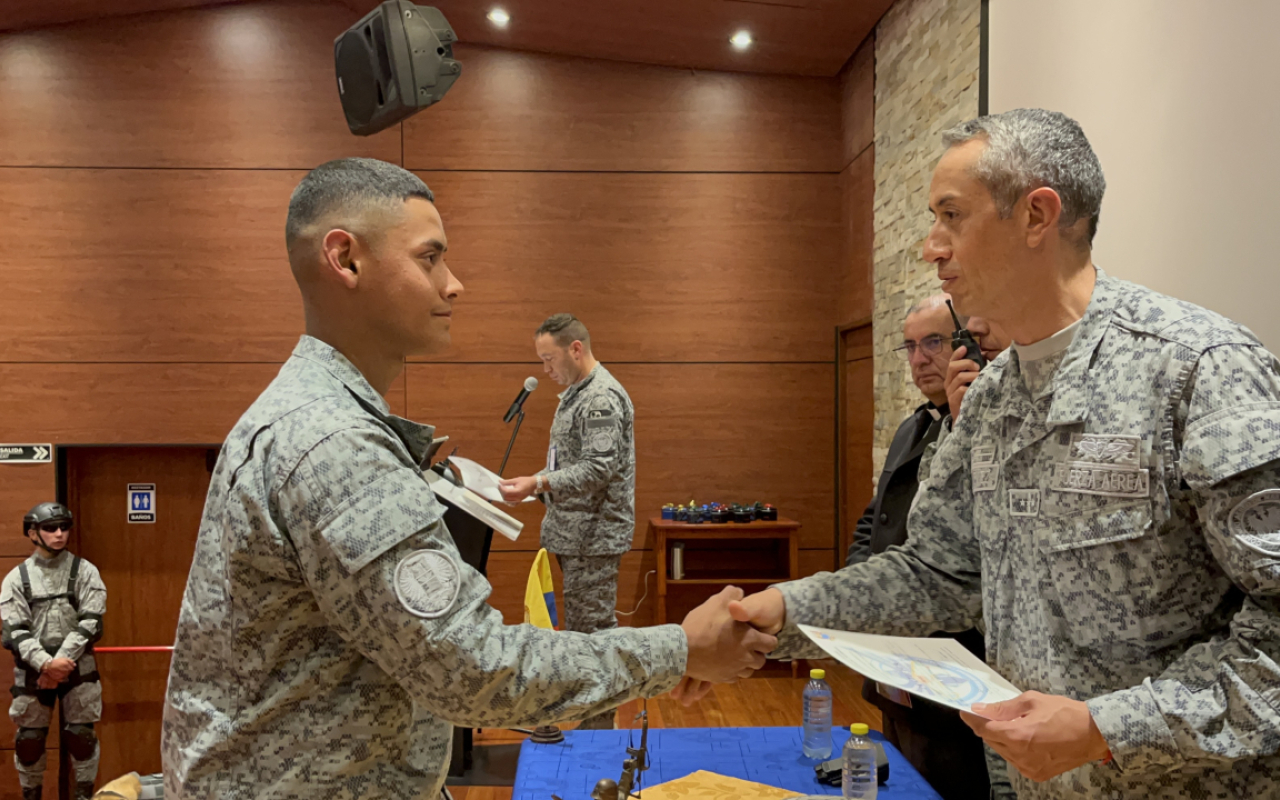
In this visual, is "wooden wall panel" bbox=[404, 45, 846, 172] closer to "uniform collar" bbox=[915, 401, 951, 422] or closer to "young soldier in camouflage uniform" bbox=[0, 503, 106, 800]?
"young soldier in camouflage uniform" bbox=[0, 503, 106, 800]

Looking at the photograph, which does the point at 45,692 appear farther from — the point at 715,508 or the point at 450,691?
the point at 450,691

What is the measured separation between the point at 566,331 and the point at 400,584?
11.7 feet

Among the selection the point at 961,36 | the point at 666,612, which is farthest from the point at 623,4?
the point at 666,612

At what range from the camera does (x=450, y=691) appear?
1.21 meters

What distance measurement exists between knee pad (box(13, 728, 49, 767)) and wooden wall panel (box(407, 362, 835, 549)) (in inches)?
106

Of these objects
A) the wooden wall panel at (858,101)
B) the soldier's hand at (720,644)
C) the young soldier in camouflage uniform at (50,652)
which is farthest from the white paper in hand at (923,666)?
the young soldier in camouflage uniform at (50,652)

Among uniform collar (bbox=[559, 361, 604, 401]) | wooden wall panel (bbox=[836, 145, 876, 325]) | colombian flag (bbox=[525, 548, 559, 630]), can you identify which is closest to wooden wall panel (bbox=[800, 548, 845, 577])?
wooden wall panel (bbox=[836, 145, 876, 325])

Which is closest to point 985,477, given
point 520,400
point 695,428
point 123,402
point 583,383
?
point 583,383

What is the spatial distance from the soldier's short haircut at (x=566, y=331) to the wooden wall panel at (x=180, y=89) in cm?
219

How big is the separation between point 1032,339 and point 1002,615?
1.48 feet

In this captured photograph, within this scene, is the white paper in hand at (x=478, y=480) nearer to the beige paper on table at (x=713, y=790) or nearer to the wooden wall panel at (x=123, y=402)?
the beige paper on table at (x=713, y=790)

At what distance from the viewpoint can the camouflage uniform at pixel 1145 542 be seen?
3.78ft

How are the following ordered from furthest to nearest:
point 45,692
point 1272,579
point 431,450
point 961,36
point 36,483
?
point 36,483, point 45,692, point 961,36, point 431,450, point 1272,579

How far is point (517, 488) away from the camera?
173 inches
